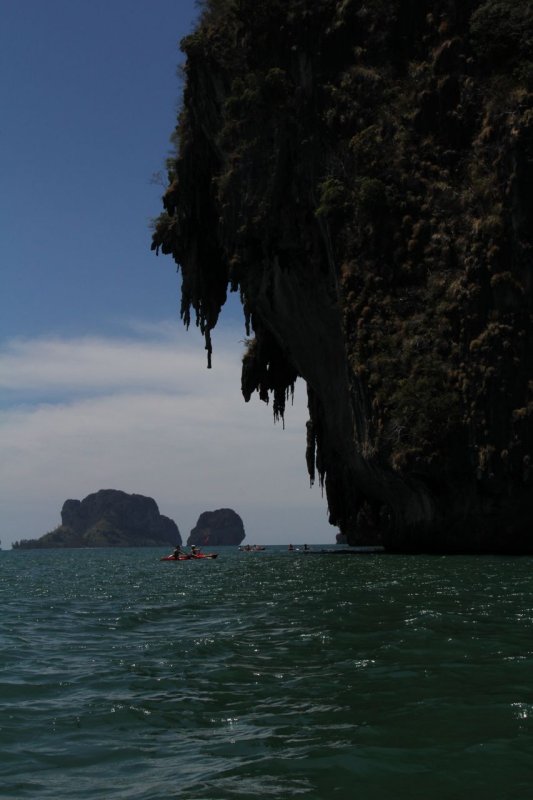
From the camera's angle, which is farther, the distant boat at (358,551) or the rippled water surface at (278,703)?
the distant boat at (358,551)

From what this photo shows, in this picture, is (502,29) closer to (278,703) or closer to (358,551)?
(358,551)

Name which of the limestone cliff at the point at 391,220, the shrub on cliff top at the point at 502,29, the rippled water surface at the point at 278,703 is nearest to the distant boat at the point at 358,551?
the limestone cliff at the point at 391,220

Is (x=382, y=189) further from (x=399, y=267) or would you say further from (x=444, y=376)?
(x=444, y=376)

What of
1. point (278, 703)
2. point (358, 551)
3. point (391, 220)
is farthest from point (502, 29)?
point (278, 703)

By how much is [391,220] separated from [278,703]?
101 feet

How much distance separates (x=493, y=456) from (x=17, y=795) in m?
27.6

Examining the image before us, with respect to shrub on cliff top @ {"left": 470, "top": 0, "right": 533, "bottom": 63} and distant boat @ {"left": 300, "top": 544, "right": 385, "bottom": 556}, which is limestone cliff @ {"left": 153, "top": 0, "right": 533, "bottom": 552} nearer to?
shrub on cliff top @ {"left": 470, "top": 0, "right": 533, "bottom": 63}

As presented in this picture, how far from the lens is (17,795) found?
5395mm

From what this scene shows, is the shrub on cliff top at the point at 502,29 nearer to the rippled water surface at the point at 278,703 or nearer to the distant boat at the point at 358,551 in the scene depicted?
the distant boat at the point at 358,551

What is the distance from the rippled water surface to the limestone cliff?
17656 millimetres

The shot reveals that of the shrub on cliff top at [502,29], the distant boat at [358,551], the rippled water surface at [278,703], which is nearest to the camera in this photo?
the rippled water surface at [278,703]

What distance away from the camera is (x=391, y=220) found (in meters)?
36.0

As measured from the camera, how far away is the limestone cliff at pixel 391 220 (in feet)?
104

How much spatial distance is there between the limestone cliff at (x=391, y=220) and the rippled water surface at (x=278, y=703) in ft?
57.9
